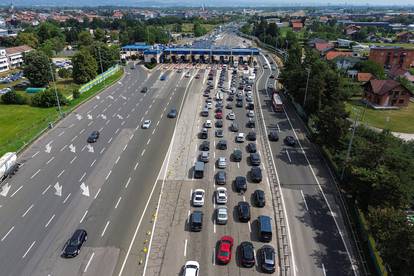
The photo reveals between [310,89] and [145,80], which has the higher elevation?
[310,89]

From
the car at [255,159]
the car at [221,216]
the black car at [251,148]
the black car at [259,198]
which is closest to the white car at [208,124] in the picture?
the black car at [251,148]

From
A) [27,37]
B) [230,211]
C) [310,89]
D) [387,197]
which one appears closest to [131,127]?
[230,211]

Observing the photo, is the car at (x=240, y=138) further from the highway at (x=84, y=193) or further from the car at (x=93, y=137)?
the car at (x=93, y=137)

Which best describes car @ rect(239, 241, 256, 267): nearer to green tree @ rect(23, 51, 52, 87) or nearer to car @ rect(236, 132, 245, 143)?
car @ rect(236, 132, 245, 143)

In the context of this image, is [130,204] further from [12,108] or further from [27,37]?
[27,37]

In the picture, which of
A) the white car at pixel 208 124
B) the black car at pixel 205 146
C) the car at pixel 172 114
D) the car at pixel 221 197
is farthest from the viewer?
the car at pixel 172 114

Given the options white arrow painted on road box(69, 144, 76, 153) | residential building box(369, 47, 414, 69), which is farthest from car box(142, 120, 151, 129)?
residential building box(369, 47, 414, 69)

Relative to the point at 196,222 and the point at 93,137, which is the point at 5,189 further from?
the point at 196,222
